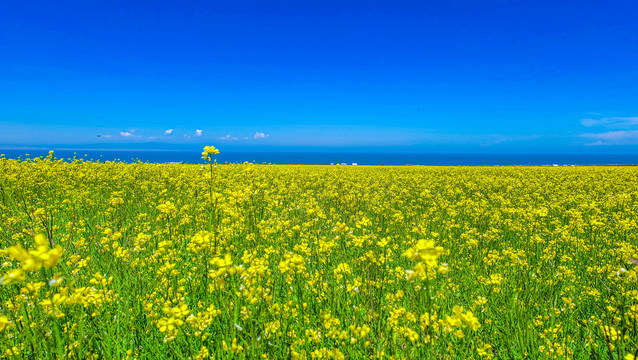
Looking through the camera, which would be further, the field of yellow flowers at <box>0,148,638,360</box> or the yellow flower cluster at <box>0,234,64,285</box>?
the field of yellow flowers at <box>0,148,638,360</box>

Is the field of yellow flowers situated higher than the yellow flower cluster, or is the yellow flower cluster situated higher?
the yellow flower cluster

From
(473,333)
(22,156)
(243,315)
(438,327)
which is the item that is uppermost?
(22,156)

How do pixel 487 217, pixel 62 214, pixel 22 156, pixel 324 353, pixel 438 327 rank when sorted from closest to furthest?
1. pixel 324 353
2. pixel 438 327
3. pixel 62 214
4. pixel 487 217
5. pixel 22 156

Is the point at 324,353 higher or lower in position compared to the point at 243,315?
lower

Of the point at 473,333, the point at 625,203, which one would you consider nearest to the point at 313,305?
the point at 473,333

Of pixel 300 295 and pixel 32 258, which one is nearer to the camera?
pixel 32 258

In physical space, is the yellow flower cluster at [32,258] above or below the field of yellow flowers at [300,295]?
above

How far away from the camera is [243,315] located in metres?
2.27

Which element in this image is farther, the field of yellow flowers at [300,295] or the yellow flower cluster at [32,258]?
the field of yellow flowers at [300,295]

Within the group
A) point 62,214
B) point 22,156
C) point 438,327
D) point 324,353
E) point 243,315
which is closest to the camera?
point 324,353

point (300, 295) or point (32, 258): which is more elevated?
point (32, 258)

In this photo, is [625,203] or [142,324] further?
[625,203]

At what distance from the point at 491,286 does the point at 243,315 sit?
3283 mm

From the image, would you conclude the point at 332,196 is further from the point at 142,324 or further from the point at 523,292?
the point at 142,324
